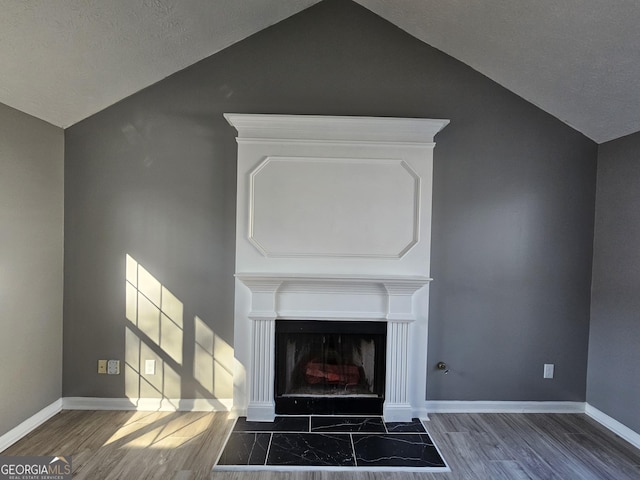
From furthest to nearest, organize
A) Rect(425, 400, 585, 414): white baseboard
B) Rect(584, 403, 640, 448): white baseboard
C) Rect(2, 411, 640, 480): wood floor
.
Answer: Rect(425, 400, 585, 414): white baseboard
Rect(584, 403, 640, 448): white baseboard
Rect(2, 411, 640, 480): wood floor

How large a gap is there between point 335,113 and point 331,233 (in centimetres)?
97

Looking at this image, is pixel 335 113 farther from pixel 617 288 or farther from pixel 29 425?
pixel 29 425

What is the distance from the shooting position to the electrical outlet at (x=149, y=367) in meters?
2.86

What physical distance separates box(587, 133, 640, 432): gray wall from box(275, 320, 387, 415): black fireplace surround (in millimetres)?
1766

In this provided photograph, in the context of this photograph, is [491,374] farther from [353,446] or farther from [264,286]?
[264,286]

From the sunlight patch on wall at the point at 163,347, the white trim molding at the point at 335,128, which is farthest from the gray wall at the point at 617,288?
the sunlight patch on wall at the point at 163,347

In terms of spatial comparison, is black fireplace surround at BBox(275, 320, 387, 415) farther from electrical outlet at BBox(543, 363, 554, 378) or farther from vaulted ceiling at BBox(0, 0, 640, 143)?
vaulted ceiling at BBox(0, 0, 640, 143)

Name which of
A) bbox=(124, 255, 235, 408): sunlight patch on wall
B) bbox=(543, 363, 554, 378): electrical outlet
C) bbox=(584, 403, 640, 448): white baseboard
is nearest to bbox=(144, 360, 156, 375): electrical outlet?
bbox=(124, 255, 235, 408): sunlight patch on wall

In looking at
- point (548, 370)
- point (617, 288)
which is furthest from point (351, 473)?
point (617, 288)

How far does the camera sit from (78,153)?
111 inches

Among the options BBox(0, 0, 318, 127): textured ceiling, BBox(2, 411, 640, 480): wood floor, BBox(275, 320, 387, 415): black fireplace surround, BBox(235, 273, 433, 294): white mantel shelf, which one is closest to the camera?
BBox(0, 0, 318, 127): textured ceiling

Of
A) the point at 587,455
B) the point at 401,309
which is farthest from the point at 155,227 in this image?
the point at 587,455

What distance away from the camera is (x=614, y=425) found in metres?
2.70

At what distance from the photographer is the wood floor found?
2162mm
